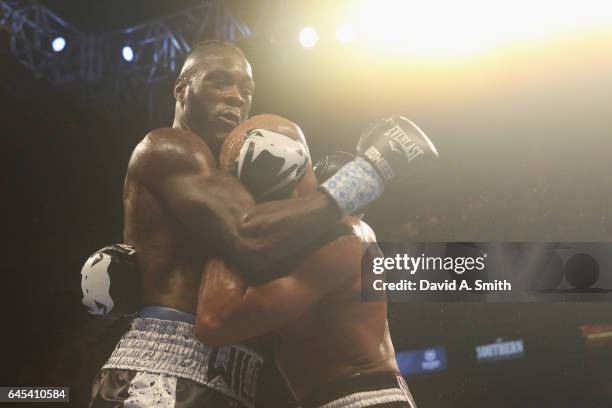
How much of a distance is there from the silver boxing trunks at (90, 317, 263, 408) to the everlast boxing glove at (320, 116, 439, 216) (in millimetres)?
592

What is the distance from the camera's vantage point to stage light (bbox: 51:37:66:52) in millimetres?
2896

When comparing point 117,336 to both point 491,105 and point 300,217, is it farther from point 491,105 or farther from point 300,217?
point 491,105

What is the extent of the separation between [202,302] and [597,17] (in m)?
1.90

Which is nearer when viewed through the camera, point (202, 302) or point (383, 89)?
point (202, 302)

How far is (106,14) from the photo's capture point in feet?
9.42

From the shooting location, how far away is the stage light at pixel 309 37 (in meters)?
2.59

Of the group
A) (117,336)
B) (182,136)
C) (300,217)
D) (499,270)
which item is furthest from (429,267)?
(117,336)

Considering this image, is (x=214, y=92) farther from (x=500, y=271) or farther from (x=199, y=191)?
(x=500, y=271)

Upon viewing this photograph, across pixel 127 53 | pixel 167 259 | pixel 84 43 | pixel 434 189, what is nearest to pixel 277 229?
pixel 167 259

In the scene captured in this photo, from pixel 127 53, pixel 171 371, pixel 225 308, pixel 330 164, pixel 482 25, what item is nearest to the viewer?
pixel 171 371

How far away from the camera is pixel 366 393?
1881 millimetres

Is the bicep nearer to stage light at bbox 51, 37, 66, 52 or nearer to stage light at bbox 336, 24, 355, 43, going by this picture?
stage light at bbox 336, 24, 355, 43

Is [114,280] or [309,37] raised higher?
[309,37]

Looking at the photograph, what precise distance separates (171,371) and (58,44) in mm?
1779
